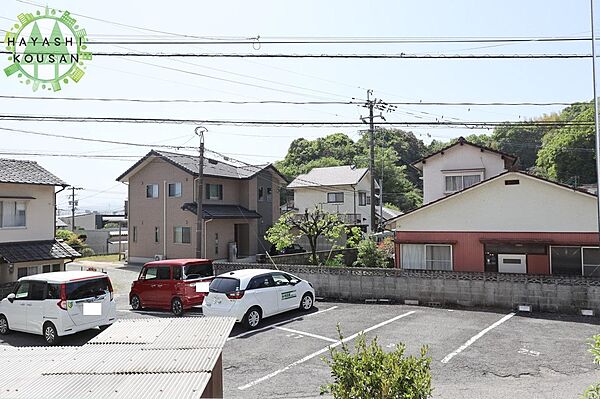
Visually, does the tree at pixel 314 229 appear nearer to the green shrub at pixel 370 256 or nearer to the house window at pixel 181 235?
the green shrub at pixel 370 256

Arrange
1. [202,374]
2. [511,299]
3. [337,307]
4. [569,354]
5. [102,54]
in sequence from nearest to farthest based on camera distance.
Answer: [202,374] < [102,54] < [569,354] < [511,299] < [337,307]

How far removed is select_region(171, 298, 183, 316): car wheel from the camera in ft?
48.0

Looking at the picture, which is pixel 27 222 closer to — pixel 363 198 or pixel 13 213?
pixel 13 213

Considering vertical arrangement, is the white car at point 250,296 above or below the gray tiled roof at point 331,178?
below

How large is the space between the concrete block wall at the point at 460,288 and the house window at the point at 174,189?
13.5m

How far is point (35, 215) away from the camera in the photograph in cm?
1978

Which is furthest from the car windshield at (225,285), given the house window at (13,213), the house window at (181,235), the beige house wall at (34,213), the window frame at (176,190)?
the window frame at (176,190)

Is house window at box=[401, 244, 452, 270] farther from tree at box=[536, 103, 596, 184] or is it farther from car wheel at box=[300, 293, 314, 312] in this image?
tree at box=[536, 103, 596, 184]

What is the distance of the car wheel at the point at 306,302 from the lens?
47.4 ft

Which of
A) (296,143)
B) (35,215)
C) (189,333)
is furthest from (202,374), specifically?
(296,143)

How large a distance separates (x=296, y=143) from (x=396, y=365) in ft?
217

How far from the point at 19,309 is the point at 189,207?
16.2 m

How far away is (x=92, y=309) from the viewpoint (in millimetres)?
11562

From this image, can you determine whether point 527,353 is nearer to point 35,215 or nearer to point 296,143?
point 35,215
